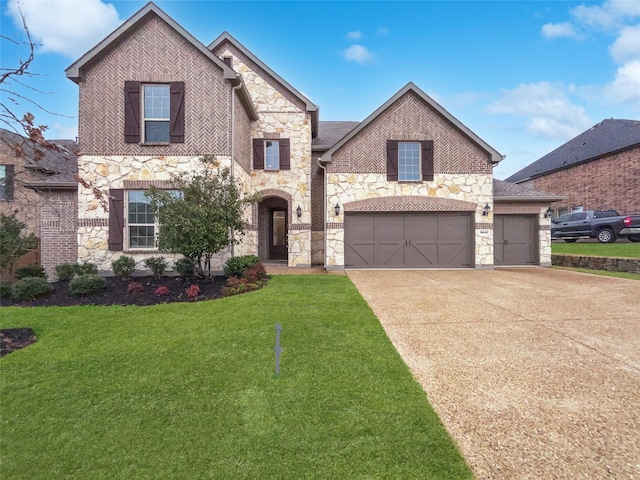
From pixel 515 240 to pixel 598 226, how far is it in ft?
24.0

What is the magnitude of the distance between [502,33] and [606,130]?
1950cm

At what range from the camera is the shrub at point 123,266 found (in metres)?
9.70

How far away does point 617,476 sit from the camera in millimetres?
2273

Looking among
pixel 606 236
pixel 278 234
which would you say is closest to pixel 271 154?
pixel 278 234

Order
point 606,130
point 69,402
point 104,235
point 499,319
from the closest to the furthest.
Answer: point 69,402 < point 499,319 < point 104,235 < point 606,130

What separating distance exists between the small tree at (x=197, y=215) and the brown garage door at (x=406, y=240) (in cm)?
577

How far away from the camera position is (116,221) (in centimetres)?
1020

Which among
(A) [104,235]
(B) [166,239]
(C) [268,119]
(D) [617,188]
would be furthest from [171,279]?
(D) [617,188]

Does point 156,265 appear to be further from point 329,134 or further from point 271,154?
point 329,134

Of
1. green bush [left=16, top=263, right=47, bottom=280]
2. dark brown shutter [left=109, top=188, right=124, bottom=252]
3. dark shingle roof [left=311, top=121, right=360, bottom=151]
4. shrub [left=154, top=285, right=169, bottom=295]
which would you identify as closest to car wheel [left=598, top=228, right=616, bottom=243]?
dark shingle roof [left=311, top=121, right=360, bottom=151]

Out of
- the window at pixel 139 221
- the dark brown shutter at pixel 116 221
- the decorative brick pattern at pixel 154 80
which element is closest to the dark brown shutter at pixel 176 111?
the decorative brick pattern at pixel 154 80

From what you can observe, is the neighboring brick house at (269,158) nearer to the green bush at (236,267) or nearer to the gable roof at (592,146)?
the green bush at (236,267)

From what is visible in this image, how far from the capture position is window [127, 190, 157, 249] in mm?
10383

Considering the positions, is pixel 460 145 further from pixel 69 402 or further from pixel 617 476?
pixel 69 402
